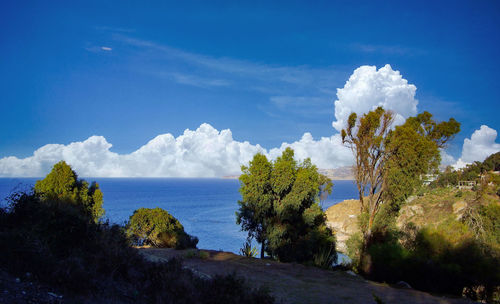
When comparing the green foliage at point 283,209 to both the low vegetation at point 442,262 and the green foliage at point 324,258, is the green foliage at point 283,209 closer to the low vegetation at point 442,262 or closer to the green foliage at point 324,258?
the green foliage at point 324,258

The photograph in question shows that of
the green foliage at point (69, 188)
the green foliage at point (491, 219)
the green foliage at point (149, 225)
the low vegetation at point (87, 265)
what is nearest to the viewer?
the low vegetation at point (87, 265)

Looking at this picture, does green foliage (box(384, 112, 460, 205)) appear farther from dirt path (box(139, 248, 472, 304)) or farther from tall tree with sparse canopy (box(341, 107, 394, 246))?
dirt path (box(139, 248, 472, 304))

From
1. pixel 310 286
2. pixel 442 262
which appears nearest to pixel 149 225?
pixel 310 286

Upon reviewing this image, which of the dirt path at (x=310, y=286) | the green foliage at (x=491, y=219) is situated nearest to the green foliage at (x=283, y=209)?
the dirt path at (x=310, y=286)

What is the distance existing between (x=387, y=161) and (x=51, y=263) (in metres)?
18.5

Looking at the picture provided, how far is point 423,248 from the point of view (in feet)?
42.4

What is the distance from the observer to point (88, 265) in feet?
18.0

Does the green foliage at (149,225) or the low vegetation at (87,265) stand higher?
the low vegetation at (87,265)

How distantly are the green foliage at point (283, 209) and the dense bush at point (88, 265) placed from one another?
12707 millimetres

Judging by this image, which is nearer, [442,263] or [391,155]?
[442,263]

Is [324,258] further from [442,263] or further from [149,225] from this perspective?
[149,225]

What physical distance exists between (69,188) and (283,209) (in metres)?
19.3

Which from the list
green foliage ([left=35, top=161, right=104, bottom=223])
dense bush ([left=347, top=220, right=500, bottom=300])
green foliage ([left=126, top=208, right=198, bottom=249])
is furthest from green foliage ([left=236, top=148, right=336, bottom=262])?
green foliage ([left=35, top=161, right=104, bottom=223])

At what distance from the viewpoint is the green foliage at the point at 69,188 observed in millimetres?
25766
